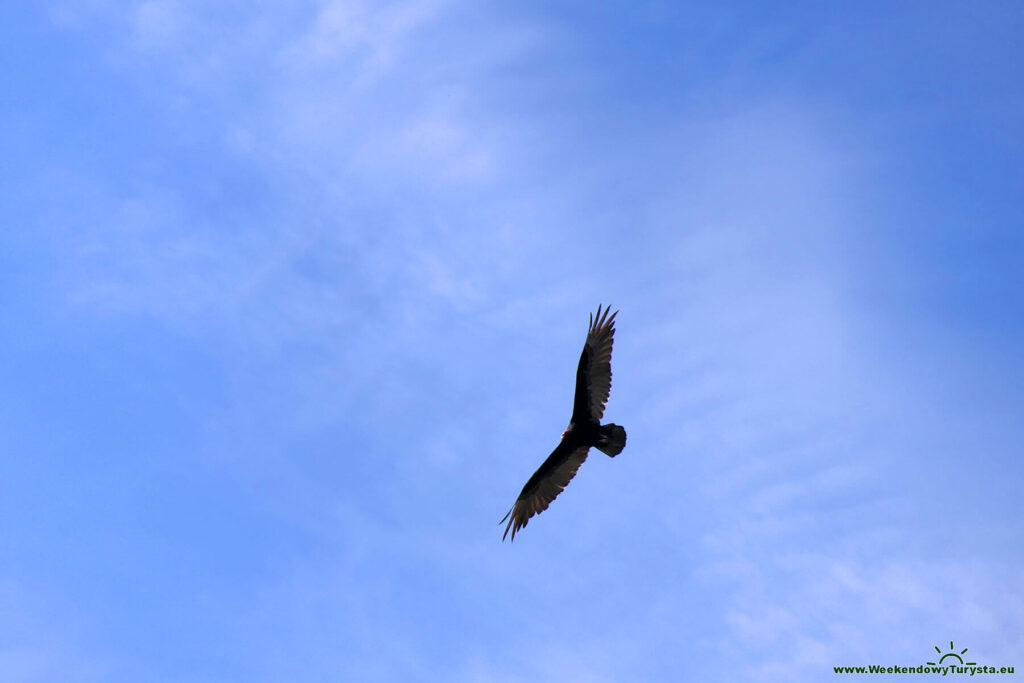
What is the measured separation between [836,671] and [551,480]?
892cm

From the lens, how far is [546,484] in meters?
26.3

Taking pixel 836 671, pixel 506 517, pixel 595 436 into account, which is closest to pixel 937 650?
pixel 836 671

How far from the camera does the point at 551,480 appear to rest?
26.3 m

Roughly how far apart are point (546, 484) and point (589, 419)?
255 centimetres

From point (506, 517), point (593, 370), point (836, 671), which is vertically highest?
point (593, 370)

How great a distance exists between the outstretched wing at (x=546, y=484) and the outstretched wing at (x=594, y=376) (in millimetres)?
1250

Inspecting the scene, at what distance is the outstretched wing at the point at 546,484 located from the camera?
25906mm

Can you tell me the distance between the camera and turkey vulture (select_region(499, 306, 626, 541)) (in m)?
24.9

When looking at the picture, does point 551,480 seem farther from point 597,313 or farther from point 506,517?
point 597,313

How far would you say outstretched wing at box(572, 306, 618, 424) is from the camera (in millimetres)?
24938

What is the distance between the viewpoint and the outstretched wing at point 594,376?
24938mm

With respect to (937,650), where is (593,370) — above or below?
above

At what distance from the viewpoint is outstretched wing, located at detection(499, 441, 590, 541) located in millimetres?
25906

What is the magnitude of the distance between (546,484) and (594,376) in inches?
144
